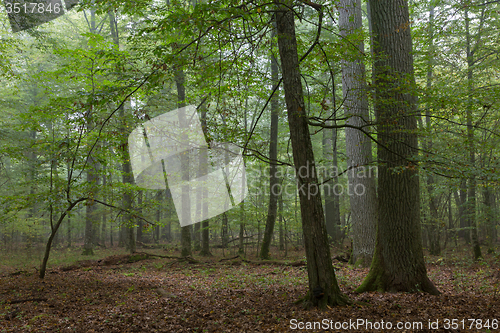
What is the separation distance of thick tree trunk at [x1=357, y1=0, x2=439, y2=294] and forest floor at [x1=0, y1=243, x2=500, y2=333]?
39 cm

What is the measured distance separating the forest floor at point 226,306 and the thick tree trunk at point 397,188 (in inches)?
15.5

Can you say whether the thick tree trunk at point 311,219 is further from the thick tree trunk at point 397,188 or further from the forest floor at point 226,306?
the thick tree trunk at point 397,188

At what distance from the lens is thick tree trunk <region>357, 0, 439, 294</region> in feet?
17.9

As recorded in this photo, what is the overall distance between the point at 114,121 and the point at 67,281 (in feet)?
16.8

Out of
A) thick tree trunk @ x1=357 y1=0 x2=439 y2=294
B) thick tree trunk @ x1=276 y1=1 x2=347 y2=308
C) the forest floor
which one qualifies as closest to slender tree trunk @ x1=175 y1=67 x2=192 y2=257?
the forest floor

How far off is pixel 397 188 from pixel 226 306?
153 inches

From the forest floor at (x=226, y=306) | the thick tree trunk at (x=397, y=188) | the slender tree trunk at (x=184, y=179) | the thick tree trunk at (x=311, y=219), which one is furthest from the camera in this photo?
the slender tree trunk at (x=184, y=179)

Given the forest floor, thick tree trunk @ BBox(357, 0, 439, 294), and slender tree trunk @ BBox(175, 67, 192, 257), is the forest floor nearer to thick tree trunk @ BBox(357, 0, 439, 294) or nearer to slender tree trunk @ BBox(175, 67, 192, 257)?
thick tree trunk @ BBox(357, 0, 439, 294)

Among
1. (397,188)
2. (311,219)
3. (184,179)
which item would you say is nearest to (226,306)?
(311,219)

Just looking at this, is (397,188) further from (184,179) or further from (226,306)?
(184,179)

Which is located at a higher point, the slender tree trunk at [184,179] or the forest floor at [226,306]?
the slender tree trunk at [184,179]

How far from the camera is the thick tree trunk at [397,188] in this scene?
5453 mm

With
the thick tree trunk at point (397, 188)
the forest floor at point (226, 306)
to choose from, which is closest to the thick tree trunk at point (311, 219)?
the forest floor at point (226, 306)

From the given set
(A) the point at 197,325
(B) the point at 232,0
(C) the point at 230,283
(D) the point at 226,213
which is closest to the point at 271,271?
(C) the point at 230,283
